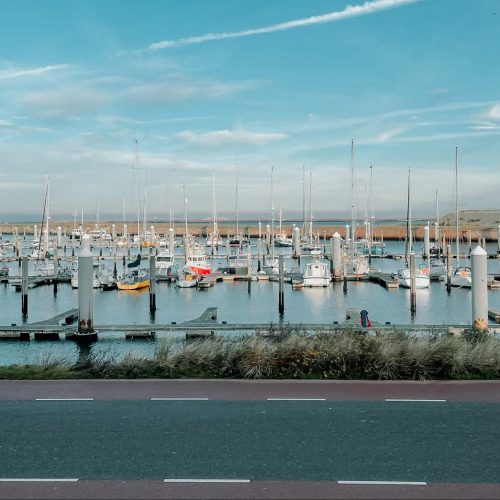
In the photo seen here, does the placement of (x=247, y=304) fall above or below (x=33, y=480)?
below

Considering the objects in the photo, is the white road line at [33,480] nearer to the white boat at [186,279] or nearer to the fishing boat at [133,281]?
the fishing boat at [133,281]

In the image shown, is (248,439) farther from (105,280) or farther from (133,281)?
(105,280)

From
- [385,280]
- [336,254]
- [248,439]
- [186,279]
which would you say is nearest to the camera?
[248,439]

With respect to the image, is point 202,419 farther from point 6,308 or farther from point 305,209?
point 305,209

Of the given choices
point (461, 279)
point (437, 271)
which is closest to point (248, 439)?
point (461, 279)

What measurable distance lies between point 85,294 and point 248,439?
666 inches

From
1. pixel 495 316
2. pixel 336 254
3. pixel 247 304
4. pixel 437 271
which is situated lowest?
pixel 247 304

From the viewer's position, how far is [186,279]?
Answer: 6212 centimetres

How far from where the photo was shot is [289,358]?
14.1 metres

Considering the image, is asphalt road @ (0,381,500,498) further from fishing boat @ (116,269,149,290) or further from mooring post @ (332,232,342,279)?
mooring post @ (332,232,342,279)

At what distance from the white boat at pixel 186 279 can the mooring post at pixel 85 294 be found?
1390 inches

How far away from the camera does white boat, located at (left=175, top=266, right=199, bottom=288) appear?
202 ft

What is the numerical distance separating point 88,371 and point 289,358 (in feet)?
15.6

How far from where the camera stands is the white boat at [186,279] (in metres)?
61.7
